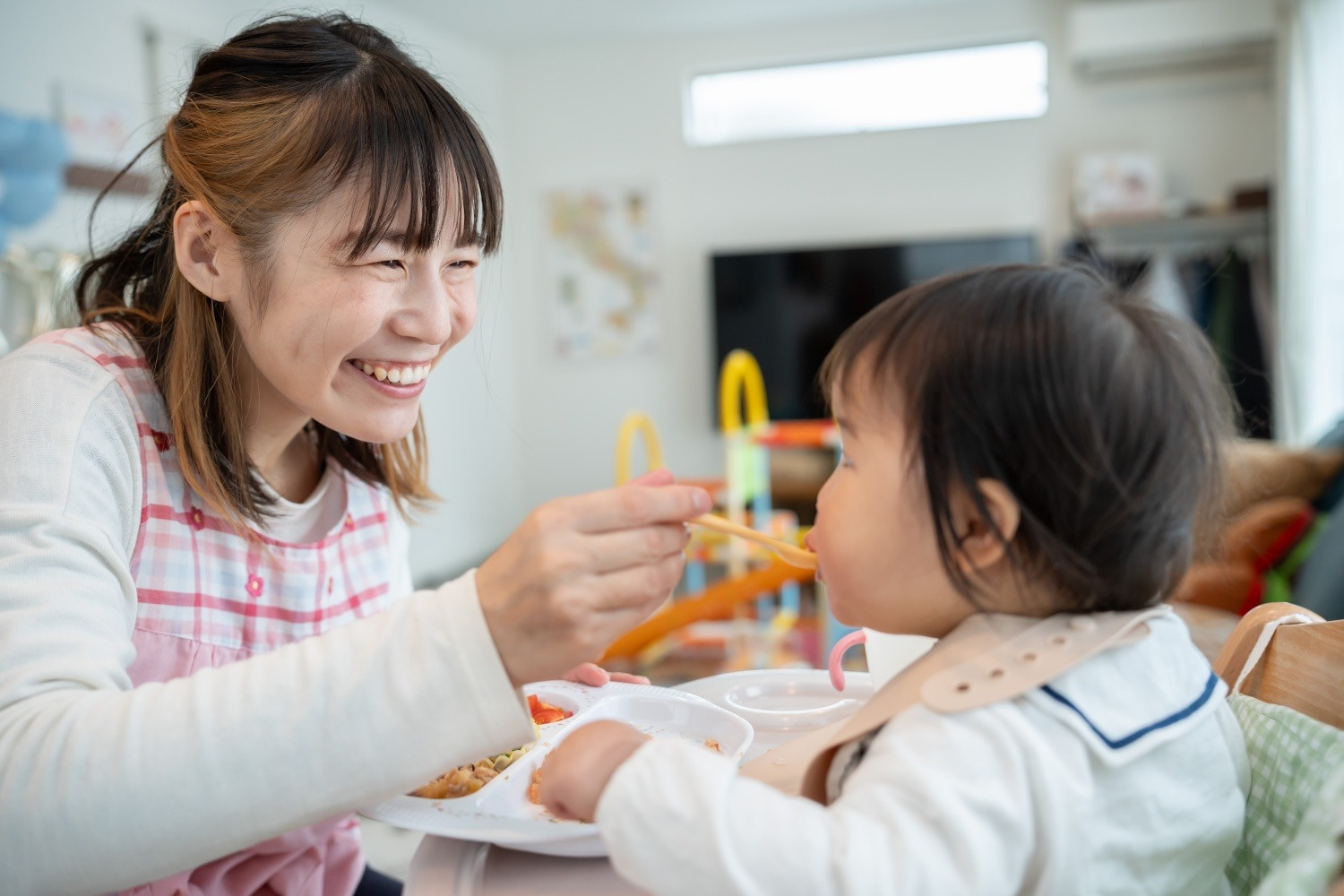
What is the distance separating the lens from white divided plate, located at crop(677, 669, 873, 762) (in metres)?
1.01

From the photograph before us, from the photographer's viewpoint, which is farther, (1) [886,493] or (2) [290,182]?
(2) [290,182]

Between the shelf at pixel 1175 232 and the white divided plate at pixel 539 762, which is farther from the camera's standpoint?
the shelf at pixel 1175 232

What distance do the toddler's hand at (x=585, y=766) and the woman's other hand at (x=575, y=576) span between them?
2.7 inches

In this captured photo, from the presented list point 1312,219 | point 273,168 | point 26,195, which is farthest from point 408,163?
point 1312,219

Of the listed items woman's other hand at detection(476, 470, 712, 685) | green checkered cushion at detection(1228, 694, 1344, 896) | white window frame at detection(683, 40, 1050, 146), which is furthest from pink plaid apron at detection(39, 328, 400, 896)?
white window frame at detection(683, 40, 1050, 146)

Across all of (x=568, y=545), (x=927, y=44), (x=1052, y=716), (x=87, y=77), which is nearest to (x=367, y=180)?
(x=568, y=545)

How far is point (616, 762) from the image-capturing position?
70 centimetres

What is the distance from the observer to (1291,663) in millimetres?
842

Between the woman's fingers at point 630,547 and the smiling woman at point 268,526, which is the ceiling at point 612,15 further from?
the woman's fingers at point 630,547

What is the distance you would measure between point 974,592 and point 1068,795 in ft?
0.54

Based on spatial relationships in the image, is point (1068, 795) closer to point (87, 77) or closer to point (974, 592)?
point (974, 592)

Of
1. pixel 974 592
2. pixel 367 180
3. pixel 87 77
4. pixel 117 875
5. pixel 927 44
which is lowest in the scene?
pixel 117 875

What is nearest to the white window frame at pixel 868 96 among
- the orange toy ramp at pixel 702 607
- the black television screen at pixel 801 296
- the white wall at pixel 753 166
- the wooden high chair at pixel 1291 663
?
the white wall at pixel 753 166

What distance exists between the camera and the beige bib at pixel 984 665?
659mm
